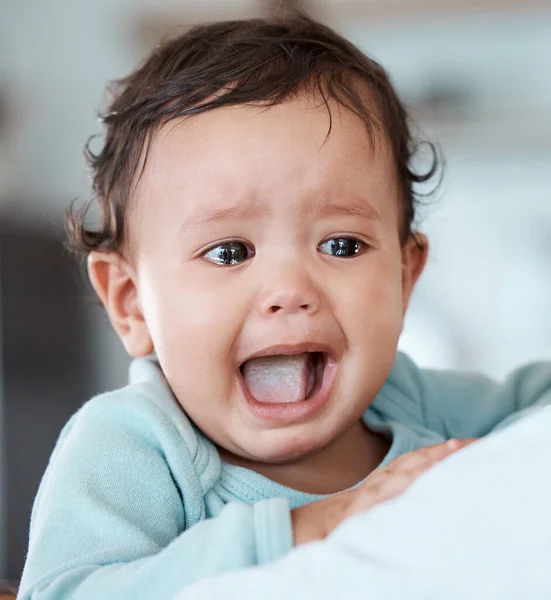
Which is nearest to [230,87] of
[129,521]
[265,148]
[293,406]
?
[265,148]

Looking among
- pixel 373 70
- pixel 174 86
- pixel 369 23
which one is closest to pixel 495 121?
pixel 369 23

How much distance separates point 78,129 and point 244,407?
2542 mm

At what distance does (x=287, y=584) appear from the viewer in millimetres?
438

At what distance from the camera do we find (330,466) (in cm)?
92

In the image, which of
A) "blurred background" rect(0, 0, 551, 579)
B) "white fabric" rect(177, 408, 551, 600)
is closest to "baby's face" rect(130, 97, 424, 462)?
"white fabric" rect(177, 408, 551, 600)

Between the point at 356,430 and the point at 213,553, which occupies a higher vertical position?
the point at 213,553

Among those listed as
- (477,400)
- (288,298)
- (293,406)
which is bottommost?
(477,400)

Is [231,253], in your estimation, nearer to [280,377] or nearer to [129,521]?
[280,377]

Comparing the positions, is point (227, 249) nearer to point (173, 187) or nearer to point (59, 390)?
point (173, 187)

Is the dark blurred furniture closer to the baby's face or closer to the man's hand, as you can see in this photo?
the baby's face

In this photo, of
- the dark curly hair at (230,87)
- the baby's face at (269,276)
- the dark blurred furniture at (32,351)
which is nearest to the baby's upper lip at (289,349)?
the baby's face at (269,276)

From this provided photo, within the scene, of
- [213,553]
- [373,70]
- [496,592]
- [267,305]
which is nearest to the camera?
[496,592]

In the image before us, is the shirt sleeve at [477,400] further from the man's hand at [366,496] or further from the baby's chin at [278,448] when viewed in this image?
the man's hand at [366,496]

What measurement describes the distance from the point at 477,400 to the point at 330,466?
27cm
